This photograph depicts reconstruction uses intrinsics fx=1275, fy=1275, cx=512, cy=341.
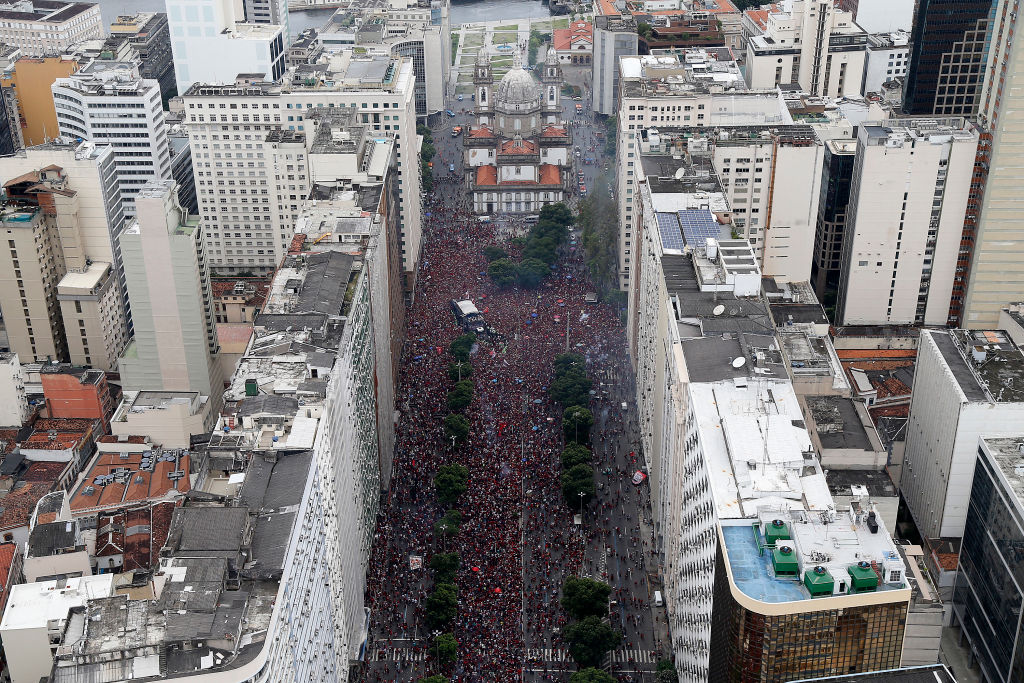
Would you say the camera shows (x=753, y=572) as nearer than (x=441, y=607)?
Yes

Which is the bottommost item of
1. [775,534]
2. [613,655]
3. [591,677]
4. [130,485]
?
[613,655]

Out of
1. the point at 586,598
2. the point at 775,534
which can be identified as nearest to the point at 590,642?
the point at 586,598

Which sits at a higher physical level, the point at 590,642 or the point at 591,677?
the point at 591,677

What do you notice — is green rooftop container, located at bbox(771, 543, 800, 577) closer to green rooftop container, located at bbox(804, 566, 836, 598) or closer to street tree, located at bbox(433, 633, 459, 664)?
green rooftop container, located at bbox(804, 566, 836, 598)

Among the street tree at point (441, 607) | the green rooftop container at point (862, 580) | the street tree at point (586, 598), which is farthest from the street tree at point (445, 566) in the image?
the green rooftop container at point (862, 580)

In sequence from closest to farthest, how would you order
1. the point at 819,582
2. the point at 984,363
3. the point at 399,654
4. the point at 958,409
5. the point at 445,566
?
1. the point at 819,582
2. the point at 399,654
3. the point at 958,409
4. the point at 984,363
5. the point at 445,566

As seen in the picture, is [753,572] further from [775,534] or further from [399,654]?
[399,654]

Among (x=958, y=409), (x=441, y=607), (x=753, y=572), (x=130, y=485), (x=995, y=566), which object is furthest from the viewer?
(x=441, y=607)
